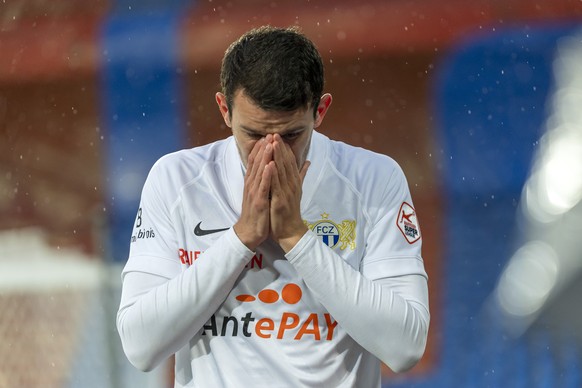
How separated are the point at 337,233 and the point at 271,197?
4.0 inches

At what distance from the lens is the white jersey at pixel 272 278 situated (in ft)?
3.05

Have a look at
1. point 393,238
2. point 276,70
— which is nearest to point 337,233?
point 393,238

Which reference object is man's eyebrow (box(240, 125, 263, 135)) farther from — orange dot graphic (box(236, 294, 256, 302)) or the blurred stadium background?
the blurred stadium background

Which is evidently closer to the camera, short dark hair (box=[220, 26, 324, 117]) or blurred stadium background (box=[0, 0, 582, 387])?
short dark hair (box=[220, 26, 324, 117])

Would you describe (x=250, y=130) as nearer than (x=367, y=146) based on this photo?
Yes

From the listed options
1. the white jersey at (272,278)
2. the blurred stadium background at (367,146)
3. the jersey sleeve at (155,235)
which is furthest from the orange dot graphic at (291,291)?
the blurred stadium background at (367,146)

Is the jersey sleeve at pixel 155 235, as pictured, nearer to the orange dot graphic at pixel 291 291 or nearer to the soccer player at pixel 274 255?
the soccer player at pixel 274 255

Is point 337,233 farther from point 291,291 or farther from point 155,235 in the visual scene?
point 155,235

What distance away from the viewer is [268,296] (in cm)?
98

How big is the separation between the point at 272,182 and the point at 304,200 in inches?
4.2


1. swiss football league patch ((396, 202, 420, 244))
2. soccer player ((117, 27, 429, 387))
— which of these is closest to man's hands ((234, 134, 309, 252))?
soccer player ((117, 27, 429, 387))

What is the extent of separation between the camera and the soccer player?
93 cm

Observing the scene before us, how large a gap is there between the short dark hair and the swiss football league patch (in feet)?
0.53

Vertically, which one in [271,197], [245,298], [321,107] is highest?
[321,107]
